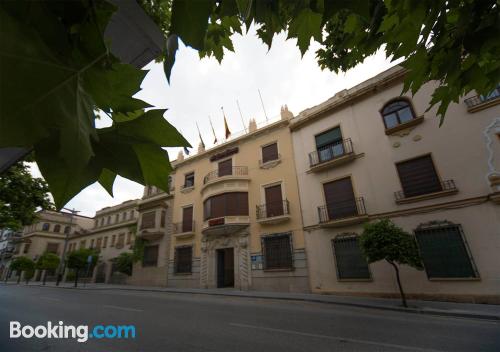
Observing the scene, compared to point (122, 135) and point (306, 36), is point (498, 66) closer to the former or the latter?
point (306, 36)

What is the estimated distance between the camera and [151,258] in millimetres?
20906

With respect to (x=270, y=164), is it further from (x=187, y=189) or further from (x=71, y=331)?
(x=71, y=331)

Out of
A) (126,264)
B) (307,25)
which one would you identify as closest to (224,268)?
(126,264)

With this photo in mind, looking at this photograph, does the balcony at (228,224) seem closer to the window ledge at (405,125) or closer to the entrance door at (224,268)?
the entrance door at (224,268)

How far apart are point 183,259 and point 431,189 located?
16567 mm

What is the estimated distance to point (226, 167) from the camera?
1922 cm

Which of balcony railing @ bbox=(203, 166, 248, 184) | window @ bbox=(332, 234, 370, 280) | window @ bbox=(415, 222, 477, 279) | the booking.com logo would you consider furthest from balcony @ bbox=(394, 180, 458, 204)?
the booking.com logo

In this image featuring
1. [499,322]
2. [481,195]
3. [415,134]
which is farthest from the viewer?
[415,134]

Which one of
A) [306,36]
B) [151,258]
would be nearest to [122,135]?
[306,36]

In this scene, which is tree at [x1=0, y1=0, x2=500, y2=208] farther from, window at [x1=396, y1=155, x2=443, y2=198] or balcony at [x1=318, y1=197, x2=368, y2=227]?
window at [x1=396, y1=155, x2=443, y2=198]

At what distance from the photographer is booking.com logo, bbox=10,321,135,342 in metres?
5.99

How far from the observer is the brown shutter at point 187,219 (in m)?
19.2

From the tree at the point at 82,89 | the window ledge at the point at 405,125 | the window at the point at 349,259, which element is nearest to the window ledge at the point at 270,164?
the window at the point at 349,259

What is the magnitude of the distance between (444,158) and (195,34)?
13.8m
